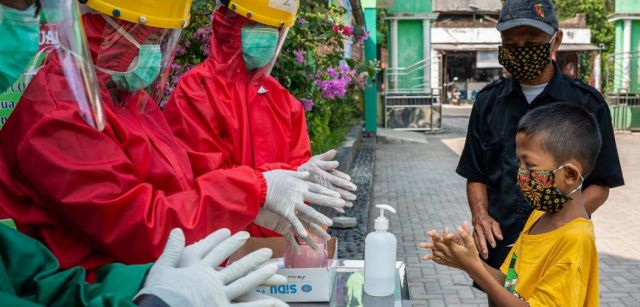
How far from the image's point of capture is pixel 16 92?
1957mm

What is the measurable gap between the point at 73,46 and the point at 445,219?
623 centimetres

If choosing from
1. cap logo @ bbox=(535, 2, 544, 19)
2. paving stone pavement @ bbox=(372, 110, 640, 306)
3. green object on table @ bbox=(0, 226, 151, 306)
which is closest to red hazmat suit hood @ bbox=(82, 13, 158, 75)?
green object on table @ bbox=(0, 226, 151, 306)

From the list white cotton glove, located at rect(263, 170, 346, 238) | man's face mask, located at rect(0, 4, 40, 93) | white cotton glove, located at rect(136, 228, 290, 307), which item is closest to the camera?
man's face mask, located at rect(0, 4, 40, 93)

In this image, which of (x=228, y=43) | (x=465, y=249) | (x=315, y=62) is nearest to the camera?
(x=465, y=249)

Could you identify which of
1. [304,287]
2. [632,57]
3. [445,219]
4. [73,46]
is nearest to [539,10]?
[304,287]

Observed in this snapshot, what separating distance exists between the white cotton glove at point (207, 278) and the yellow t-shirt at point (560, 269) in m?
0.89

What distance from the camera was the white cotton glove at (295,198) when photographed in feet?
6.30

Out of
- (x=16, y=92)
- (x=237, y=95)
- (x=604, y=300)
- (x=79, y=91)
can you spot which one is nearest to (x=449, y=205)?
(x=604, y=300)

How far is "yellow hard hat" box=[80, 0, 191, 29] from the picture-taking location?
1712 millimetres

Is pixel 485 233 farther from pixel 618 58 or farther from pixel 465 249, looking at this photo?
pixel 618 58

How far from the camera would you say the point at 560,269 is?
6.03 ft

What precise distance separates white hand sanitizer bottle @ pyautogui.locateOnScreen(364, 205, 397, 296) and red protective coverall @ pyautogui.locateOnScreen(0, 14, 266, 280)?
1.72ft

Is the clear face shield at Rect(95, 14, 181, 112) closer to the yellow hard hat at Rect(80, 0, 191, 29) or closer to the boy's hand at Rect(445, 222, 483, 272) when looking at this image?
the yellow hard hat at Rect(80, 0, 191, 29)

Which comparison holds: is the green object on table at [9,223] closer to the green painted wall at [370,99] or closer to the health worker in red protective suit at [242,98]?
the health worker in red protective suit at [242,98]
